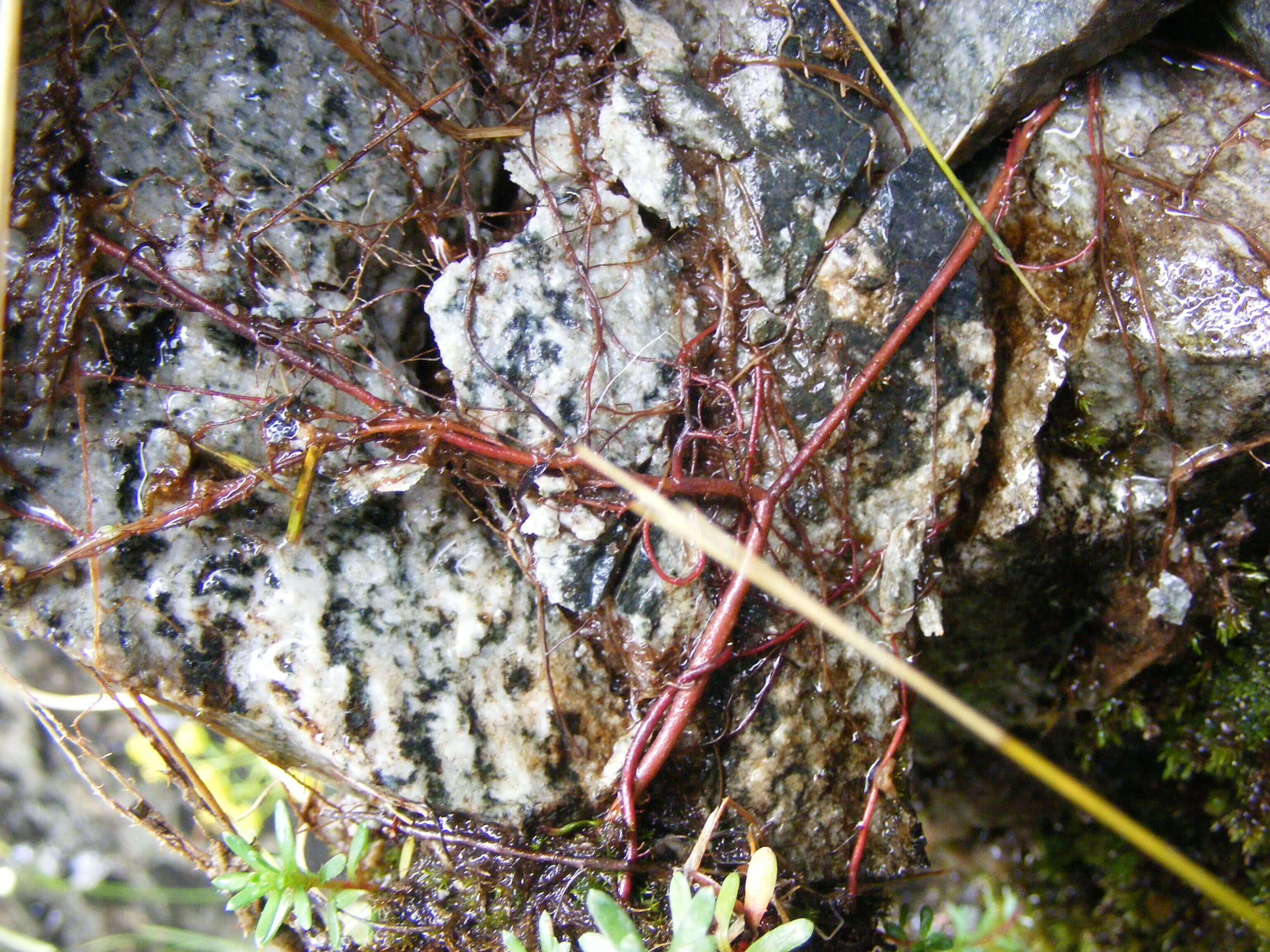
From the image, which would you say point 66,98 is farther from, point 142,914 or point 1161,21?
point 142,914

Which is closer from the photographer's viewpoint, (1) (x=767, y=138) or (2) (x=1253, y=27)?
(2) (x=1253, y=27)

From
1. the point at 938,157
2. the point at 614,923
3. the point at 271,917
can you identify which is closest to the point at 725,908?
the point at 614,923

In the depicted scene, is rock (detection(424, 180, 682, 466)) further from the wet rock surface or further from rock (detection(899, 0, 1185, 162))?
rock (detection(899, 0, 1185, 162))

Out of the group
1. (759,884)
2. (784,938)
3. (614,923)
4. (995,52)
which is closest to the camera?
(614,923)

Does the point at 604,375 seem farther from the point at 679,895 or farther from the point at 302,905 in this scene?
the point at 302,905

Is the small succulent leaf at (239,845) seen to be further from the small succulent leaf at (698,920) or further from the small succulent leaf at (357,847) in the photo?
the small succulent leaf at (698,920)

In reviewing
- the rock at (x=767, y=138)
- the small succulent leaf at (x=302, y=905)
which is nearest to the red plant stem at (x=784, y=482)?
the rock at (x=767, y=138)

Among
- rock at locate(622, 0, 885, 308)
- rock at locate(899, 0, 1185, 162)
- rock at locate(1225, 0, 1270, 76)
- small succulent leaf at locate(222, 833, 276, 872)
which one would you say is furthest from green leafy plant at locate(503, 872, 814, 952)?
rock at locate(1225, 0, 1270, 76)
